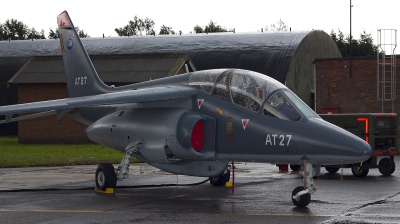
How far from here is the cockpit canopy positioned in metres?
13.8

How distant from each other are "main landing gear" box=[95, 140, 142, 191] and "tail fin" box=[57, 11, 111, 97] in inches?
134

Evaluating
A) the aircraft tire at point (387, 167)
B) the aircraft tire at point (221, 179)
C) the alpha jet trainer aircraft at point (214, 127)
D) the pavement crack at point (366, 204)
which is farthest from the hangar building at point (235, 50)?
the pavement crack at point (366, 204)

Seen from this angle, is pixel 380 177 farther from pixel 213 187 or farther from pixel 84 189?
pixel 84 189

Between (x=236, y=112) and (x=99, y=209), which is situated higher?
(x=236, y=112)

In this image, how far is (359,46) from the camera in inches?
2847

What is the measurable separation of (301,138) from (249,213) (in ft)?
5.66

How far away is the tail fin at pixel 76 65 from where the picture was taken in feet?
63.7

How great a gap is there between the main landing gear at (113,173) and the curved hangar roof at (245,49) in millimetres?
27433

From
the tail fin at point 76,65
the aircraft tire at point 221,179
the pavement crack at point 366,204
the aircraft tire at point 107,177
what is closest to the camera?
the pavement crack at point 366,204

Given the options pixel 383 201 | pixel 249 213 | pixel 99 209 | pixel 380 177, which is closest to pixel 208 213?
pixel 249 213

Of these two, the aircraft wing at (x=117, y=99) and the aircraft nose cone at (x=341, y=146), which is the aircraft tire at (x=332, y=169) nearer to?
the aircraft wing at (x=117, y=99)

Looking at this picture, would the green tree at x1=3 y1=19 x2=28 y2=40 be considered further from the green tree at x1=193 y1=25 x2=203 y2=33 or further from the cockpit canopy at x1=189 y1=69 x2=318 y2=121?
the cockpit canopy at x1=189 y1=69 x2=318 y2=121

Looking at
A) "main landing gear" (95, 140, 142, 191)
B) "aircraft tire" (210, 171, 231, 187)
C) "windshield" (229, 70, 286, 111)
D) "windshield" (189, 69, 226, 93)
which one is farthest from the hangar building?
"windshield" (229, 70, 286, 111)

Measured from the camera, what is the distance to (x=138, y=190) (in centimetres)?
1712
